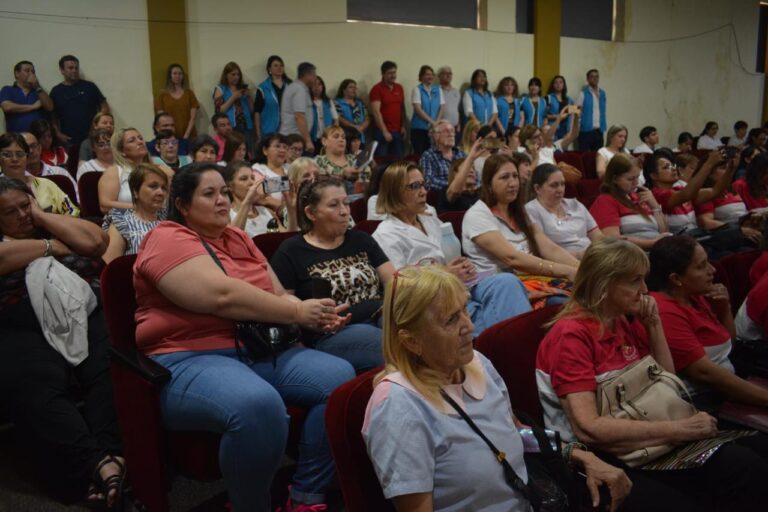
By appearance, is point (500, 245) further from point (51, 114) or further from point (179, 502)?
point (51, 114)

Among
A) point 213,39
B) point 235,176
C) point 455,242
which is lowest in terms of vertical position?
point 455,242

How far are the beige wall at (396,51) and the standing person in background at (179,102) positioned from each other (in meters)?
0.19

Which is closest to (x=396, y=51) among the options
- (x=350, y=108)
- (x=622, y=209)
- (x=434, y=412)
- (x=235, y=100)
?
(x=350, y=108)

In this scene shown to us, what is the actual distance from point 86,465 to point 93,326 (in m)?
0.52

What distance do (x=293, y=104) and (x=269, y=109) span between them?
0.84 ft

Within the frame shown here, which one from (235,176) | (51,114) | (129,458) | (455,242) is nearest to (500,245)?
(455,242)

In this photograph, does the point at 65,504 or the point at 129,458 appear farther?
the point at 65,504

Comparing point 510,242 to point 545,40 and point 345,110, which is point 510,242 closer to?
point 345,110

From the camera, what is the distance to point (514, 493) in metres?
1.35

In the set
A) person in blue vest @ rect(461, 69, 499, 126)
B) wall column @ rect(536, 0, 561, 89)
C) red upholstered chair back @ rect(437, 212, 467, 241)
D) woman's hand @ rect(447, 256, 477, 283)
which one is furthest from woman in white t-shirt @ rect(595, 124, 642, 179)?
woman's hand @ rect(447, 256, 477, 283)

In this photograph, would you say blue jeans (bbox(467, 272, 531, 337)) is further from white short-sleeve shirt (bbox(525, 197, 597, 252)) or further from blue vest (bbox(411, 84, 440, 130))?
blue vest (bbox(411, 84, 440, 130))

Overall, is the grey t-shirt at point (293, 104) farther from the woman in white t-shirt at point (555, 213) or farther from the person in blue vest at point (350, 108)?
the woman in white t-shirt at point (555, 213)

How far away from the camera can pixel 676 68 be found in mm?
11312

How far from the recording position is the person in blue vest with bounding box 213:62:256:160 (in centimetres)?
656
